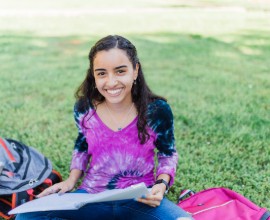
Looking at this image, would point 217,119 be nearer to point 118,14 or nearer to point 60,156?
point 60,156

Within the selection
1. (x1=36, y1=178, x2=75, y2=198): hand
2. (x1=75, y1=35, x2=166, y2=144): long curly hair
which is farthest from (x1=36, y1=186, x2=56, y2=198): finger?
(x1=75, y1=35, x2=166, y2=144): long curly hair

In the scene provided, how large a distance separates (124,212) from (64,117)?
6.83ft

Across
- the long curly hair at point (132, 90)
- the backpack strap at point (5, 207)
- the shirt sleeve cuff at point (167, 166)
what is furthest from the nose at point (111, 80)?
the backpack strap at point (5, 207)

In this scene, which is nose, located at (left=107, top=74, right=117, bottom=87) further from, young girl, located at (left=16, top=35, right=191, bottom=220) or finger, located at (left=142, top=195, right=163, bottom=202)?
finger, located at (left=142, top=195, right=163, bottom=202)

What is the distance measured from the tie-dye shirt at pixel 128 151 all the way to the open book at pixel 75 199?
27 cm

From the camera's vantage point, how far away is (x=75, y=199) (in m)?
1.86

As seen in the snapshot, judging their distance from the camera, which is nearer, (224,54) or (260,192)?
(260,192)

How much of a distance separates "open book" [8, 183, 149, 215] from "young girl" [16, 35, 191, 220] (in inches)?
4.1

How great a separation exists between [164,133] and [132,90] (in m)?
0.29

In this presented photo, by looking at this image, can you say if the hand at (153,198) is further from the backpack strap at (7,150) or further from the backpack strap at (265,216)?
the backpack strap at (7,150)

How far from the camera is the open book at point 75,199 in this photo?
5.46 feet

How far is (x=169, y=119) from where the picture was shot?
2.21 m

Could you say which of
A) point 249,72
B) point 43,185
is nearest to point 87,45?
point 249,72

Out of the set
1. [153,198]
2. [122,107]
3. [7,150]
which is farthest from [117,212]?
[7,150]
